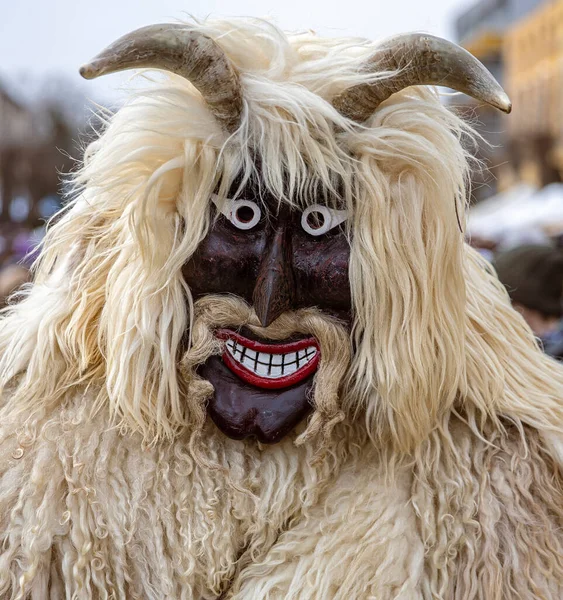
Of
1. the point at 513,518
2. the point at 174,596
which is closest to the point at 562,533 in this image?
the point at 513,518

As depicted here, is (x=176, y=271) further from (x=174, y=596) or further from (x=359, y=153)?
(x=174, y=596)

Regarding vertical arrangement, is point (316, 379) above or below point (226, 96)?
below

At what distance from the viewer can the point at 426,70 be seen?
1.58m

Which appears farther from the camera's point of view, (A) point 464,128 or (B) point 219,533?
(A) point 464,128

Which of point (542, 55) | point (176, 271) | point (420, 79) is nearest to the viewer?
point (420, 79)

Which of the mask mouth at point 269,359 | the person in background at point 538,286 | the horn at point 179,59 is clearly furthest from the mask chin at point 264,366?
the person in background at point 538,286

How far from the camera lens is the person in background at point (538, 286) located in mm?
3533

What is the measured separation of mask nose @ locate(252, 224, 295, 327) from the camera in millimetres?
1646

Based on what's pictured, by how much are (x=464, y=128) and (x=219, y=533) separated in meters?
1.06

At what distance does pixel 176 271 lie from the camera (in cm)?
170

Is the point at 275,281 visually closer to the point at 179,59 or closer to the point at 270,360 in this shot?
the point at 270,360

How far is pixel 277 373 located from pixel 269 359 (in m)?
0.03

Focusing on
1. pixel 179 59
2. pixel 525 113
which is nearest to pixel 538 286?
pixel 179 59

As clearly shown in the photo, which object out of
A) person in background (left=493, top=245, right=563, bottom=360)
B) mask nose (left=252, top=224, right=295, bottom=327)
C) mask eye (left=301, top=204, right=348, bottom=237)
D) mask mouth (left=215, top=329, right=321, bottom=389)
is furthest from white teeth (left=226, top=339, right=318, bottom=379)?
person in background (left=493, top=245, right=563, bottom=360)
